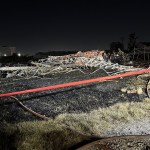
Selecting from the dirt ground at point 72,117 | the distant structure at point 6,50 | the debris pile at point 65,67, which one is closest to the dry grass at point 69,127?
the dirt ground at point 72,117

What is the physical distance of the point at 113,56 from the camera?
84.6ft

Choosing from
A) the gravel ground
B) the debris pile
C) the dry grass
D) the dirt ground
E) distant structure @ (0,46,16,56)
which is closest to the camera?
the dry grass

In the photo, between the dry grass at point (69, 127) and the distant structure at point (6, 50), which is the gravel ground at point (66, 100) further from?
the distant structure at point (6, 50)

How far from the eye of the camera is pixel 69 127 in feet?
20.5

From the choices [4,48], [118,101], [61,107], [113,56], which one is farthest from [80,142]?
[4,48]

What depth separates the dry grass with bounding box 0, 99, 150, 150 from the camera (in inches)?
207

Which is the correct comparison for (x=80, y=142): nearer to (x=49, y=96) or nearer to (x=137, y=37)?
(x=49, y=96)

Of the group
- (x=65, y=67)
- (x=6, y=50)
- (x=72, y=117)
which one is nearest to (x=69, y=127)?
(x=72, y=117)

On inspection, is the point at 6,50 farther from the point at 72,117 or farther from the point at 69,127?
the point at 69,127

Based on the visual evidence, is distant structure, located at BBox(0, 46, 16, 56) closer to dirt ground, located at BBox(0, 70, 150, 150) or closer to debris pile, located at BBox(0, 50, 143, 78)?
debris pile, located at BBox(0, 50, 143, 78)

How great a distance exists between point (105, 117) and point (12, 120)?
214 cm

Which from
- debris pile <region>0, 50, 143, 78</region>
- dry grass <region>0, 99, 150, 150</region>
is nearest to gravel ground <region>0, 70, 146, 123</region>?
dry grass <region>0, 99, 150, 150</region>

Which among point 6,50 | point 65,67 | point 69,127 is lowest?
point 69,127

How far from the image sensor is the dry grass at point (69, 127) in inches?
207
